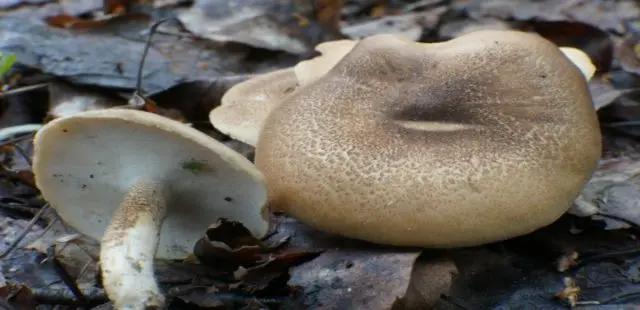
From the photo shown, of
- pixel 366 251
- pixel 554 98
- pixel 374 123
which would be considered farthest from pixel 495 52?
pixel 366 251

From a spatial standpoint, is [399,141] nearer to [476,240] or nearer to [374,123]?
[374,123]

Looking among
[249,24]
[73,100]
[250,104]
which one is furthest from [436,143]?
[249,24]

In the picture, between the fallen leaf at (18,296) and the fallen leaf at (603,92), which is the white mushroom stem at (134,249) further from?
the fallen leaf at (603,92)

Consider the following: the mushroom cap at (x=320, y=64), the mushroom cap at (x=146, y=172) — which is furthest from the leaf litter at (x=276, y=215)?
the mushroom cap at (x=320, y=64)

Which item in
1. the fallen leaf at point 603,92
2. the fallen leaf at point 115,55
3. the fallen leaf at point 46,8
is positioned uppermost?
the fallen leaf at point 603,92

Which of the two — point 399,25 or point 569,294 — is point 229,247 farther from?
point 399,25

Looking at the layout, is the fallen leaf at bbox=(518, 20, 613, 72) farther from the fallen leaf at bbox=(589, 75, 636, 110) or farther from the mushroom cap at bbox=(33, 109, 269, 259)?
the mushroom cap at bbox=(33, 109, 269, 259)
